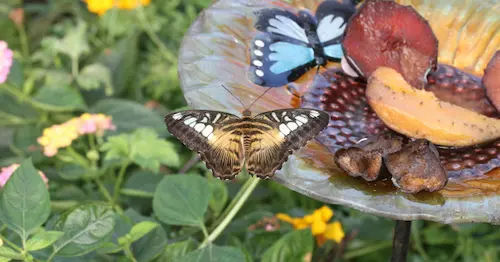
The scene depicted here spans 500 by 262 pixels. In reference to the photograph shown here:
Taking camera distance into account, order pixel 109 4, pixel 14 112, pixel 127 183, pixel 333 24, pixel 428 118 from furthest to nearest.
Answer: pixel 109 4
pixel 14 112
pixel 127 183
pixel 333 24
pixel 428 118

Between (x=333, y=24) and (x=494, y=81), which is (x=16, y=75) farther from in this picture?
(x=494, y=81)

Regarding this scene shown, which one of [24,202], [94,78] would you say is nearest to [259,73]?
[24,202]

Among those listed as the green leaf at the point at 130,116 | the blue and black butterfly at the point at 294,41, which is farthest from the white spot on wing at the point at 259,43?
the green leaf at the point at 130,116

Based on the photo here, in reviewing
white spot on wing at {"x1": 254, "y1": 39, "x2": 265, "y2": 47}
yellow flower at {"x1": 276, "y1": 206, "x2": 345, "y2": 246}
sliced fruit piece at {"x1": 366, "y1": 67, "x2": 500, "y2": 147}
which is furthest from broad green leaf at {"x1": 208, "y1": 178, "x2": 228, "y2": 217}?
sliced fruit piece at {"x1": 366, "y1": 67, "x2": 500, "y2": 147}

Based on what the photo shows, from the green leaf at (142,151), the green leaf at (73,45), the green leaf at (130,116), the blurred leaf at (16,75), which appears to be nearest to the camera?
the green leaf at (142,151)

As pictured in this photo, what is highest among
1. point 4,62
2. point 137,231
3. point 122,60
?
point 4,62

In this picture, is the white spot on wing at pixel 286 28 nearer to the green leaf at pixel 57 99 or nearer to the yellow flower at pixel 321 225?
the yellow flower at pixel 321 225
